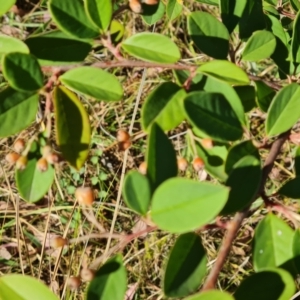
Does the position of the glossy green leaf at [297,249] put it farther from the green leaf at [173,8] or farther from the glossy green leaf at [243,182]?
the green leaf at [173,8]

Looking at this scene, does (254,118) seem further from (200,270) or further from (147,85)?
(200,270)

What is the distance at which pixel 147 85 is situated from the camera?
2.15 metres

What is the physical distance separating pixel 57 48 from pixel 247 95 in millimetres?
384

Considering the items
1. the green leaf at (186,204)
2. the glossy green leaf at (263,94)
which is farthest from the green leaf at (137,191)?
the glossy green leaf at (263,94)

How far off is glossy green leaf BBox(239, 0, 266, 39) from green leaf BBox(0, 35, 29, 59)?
455 mm

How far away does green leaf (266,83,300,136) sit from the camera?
0.92m

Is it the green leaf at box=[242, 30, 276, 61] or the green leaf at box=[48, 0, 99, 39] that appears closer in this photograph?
the green leaf at box=[48, 0, 99, 39]

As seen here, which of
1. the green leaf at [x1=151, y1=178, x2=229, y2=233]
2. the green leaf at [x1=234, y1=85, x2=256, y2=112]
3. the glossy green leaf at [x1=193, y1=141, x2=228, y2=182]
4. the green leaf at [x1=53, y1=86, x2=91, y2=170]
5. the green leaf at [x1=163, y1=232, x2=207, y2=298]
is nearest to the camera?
the green leaf at [x1=151, y1=178, x2=229, y2=233]

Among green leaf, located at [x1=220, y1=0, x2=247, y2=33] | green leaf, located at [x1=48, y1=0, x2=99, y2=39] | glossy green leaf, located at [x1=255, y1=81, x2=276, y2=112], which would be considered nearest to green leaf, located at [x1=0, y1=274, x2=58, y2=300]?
green leaf, located at [x1=48, y1=0, x2=99, y2=39]

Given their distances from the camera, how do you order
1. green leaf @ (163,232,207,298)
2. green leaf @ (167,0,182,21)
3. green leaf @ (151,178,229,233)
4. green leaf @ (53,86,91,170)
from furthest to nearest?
1. green leaf @ (167,0,182,21)
2. green leaf @ (53,86,91,170)
3. green leaf @ (163,232,207,298)
4. green leaf @ (151,178,229,233)

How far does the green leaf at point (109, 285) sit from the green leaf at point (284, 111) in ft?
1.14

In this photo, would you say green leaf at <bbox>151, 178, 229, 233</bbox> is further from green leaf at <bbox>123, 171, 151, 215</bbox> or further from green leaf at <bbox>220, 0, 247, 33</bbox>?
green leaf at <bbox>220, 0, 247, 33</bbox>

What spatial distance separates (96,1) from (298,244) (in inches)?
20.2

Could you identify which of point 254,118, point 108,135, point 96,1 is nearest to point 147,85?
point 108,135
